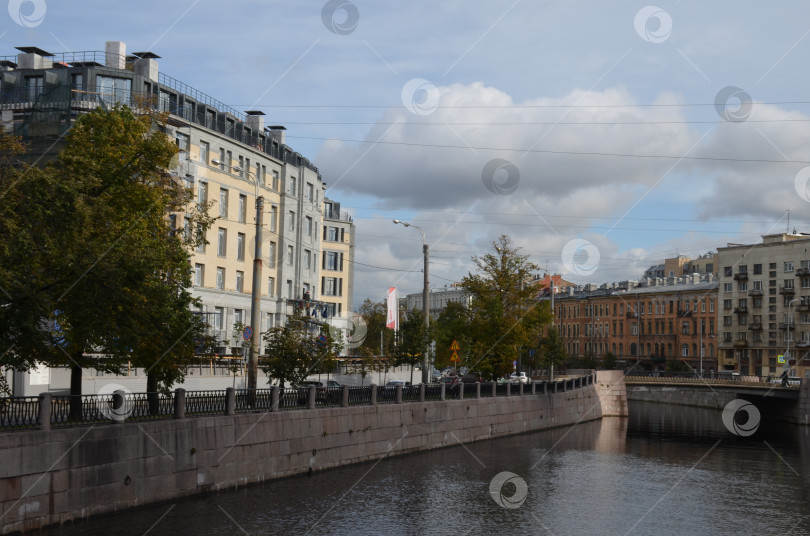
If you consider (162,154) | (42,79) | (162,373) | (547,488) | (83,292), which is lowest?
(547,488)

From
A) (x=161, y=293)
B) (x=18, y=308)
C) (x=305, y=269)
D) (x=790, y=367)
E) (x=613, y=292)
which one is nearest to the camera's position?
(x=18, y=308)

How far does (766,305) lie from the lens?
116500 millimetres

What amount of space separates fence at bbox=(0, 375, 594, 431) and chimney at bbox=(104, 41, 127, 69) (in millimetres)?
32908

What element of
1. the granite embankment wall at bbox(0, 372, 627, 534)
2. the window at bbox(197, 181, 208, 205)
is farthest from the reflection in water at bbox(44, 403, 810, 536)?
the window at bbox(197, 181, 208, 205)

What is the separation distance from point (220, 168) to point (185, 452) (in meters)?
40.9

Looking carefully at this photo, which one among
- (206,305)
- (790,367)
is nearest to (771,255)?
(790,367)

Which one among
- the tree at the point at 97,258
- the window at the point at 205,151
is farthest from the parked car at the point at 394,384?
the window at the point at 205,151

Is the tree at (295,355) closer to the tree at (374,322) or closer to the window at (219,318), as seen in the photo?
the window at (219,318)

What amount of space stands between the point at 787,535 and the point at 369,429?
16.7 meters

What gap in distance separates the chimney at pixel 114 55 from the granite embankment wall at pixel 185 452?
111 ft

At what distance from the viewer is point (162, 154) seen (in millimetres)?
29844

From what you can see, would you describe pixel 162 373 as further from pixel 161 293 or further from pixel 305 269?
pixel 305 269

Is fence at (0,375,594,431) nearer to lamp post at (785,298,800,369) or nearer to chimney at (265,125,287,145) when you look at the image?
chimney at (265,125,287,145)

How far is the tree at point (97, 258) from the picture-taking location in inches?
923
